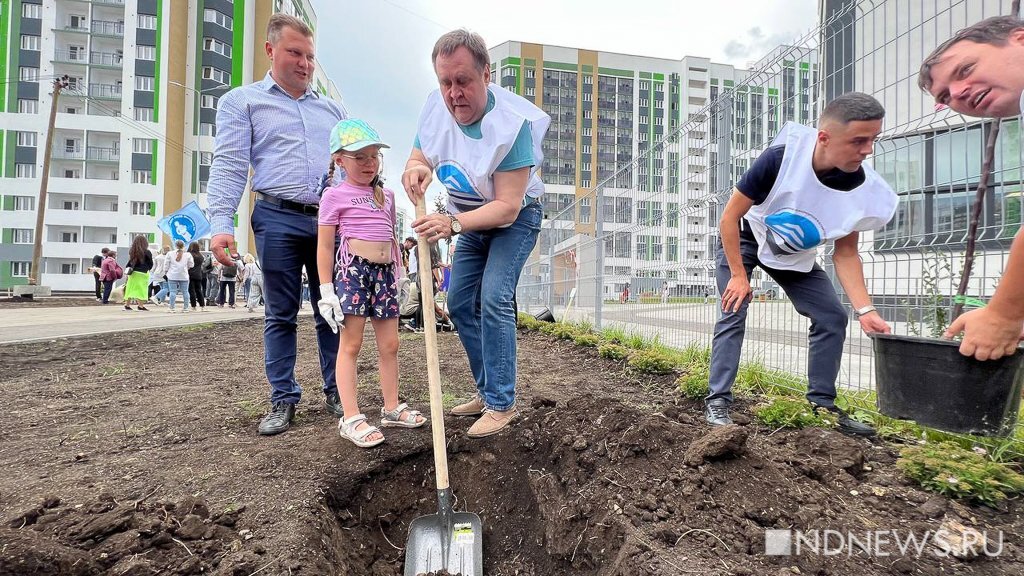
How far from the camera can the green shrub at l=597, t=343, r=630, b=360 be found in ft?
15.6

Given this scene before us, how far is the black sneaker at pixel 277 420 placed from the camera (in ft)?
8.73

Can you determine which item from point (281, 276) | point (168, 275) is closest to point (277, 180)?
point (281, 276)

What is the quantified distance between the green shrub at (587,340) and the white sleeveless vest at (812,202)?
3277 millimetres

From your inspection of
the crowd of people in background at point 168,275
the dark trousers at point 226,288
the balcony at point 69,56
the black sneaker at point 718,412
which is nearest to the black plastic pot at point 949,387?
the black sneaker at point 718,412

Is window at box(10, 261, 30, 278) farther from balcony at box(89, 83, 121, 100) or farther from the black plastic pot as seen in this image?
the black plastic pot

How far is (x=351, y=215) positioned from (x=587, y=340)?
3.86 m

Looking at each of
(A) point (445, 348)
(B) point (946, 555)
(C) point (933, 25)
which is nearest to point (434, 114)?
(B) point (946, 555)

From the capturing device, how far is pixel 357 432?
237cm

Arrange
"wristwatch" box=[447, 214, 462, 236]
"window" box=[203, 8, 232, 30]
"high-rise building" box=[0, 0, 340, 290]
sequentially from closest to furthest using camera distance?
"wristwatch" box=[447, 214, 462, 236], "high-rise building" box=[0, 0, 340, 290], "window" box=[203, 8, 232, 30]

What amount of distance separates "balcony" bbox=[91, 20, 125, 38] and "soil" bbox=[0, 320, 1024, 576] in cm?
4475

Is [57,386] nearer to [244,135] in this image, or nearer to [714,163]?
[244,135]

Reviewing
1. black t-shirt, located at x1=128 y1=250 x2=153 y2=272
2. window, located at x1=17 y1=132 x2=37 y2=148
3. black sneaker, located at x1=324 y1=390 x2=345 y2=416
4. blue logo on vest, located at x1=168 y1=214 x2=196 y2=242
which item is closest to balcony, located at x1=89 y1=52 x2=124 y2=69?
window, located at x1=17 y1=132 x2=37 y2=148

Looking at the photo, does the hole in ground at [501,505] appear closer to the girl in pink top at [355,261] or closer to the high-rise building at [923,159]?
the girl in pink top at [355,261]

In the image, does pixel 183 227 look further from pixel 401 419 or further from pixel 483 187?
pixel 483 187
